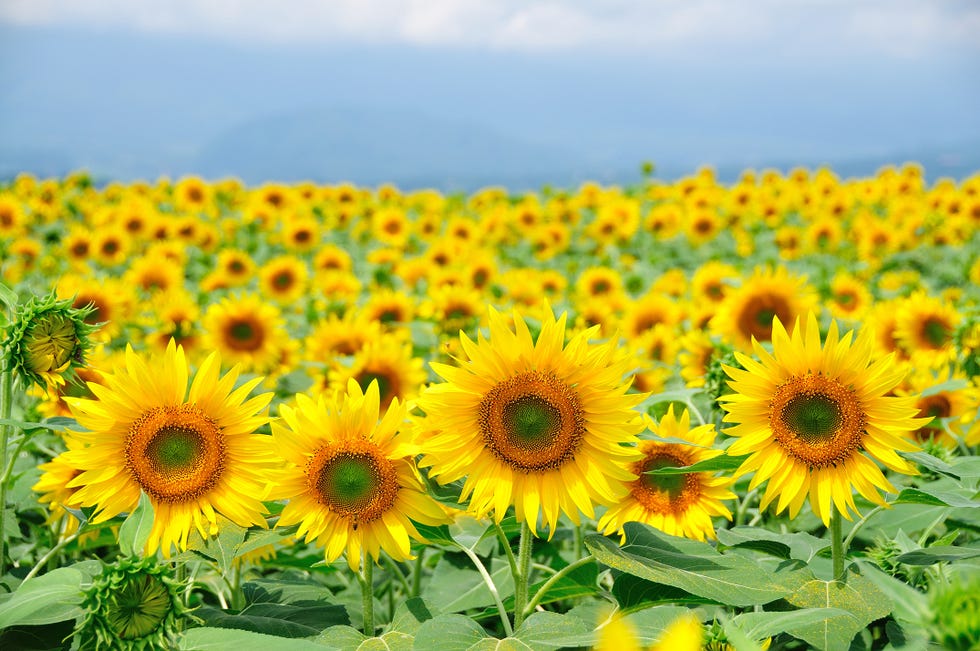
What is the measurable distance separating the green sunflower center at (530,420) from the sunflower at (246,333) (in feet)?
11.9

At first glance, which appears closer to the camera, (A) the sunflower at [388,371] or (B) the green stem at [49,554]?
(B) the green stem at [49,554]

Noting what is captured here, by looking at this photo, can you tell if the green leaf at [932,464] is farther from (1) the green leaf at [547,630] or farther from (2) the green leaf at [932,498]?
(1) the green leaf at [547,630]

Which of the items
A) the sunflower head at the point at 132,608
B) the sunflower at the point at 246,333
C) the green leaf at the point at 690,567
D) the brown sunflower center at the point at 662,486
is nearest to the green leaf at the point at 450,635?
the green leaf at the point at 690,567

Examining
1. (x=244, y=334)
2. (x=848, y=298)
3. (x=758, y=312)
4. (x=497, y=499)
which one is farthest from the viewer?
(x=848, y=298)

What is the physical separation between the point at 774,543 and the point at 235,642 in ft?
4.36

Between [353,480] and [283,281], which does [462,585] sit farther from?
[283,281]

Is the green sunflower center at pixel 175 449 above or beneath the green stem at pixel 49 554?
above

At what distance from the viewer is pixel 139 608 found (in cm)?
157

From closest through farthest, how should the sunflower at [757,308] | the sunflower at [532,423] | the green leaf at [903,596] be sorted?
the green leaf at [903,596], the sunflower at [532,423], the sunflower at [757,308]

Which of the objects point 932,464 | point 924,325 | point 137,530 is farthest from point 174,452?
point 924,325

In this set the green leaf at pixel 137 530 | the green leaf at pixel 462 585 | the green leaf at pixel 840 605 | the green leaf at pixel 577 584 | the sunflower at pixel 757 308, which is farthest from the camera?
the sunflower at pixel 757 308

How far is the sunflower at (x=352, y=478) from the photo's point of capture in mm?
2008

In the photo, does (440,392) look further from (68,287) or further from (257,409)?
(68,287)

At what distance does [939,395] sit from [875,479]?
74.4 inches
